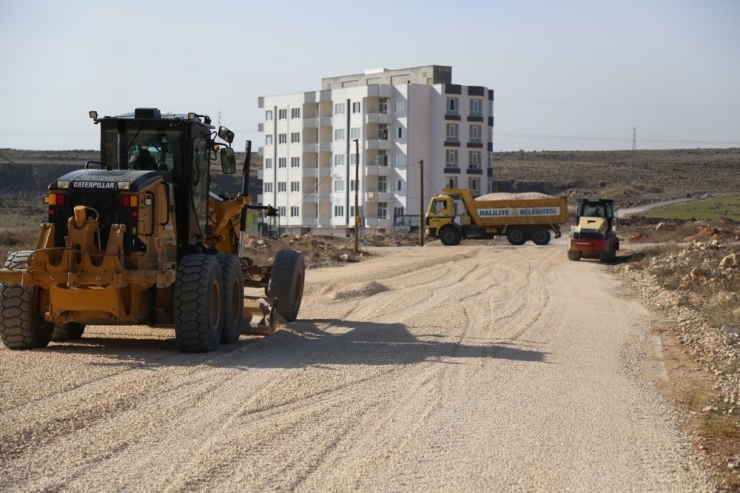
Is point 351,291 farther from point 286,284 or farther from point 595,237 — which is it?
point 595,237

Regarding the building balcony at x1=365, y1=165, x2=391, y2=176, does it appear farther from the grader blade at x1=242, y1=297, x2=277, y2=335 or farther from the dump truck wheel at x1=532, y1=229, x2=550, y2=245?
the grader blade at x1=242, y1=297, x2=277, y2=335

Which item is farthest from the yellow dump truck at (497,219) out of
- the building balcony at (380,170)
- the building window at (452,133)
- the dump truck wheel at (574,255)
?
the building balcony at (380,170)

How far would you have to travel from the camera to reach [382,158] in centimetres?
8975

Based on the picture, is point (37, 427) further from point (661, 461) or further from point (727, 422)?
point (727, 422)

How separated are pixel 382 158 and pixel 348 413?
265ft

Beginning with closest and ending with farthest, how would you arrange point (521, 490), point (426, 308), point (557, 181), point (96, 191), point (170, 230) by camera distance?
point (521, 490)
point (96, 191)
point (170, 230)
point (426, 308)
point (557, 181)

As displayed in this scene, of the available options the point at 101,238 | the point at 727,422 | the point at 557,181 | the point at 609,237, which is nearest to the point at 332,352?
the point at 101,238

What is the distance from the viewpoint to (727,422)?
1005 centimetres

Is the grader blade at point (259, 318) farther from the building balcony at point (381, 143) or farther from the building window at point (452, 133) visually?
the building window at point (452, 133)

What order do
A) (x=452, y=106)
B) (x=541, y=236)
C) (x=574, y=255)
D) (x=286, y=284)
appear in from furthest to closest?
(x=452, y=106)
(x=541, y=236)
(x=574, y=255)
(x=286, y=284)

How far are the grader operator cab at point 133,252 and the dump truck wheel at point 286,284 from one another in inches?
60.5

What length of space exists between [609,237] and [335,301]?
67.2ft

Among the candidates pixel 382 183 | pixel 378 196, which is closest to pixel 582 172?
pixel 382 183

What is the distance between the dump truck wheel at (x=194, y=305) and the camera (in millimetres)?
13102
